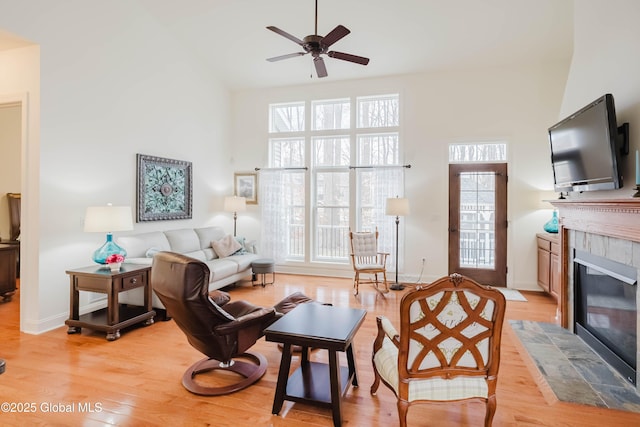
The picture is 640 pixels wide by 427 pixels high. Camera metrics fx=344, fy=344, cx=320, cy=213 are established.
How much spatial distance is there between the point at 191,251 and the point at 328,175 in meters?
2.83

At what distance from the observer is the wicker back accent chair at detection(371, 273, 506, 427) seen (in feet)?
6.04

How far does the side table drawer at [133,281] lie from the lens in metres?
3.77

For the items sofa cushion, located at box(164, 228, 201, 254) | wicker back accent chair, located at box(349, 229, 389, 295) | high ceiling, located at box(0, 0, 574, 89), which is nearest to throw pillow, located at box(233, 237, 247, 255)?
sofa cushion, located at box(164, 228, 201, 254)

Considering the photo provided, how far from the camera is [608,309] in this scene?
314 cm

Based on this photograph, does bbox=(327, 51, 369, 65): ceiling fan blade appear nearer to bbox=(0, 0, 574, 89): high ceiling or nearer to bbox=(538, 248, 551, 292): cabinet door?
bbox=(0, 0, 574, 89): high ceiling

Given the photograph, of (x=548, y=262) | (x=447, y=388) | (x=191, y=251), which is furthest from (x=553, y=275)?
(x=191, y=251)

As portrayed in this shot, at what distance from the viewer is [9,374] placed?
2.85 metres

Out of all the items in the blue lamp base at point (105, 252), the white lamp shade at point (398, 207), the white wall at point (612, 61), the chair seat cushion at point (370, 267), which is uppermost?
the white wall at point (612, 61)

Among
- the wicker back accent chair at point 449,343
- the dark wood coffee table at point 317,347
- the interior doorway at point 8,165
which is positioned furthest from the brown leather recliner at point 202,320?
the interior doorway at point 8,165

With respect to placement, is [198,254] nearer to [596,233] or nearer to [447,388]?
[447,388]

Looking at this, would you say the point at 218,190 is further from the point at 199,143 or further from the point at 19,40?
the point at 19,40

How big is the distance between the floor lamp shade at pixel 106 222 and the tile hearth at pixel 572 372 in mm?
4367

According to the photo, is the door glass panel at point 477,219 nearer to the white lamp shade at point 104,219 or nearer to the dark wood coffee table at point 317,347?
the dark wood coffee table at point 317,347

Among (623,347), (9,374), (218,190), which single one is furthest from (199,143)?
(623,347)
